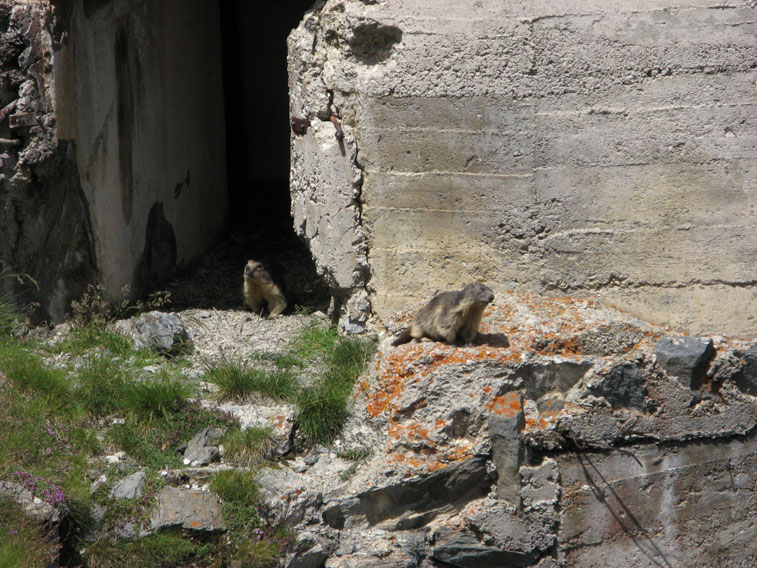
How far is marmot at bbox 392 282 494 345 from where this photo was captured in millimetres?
6621

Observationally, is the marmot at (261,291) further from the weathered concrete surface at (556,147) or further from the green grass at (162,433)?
the green grass at (162,433)

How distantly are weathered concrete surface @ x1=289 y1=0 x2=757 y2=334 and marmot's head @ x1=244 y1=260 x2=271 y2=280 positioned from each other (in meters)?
1.32

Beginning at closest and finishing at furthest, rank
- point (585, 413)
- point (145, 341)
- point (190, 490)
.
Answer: point (190, 490) < point (585, 413) < point (145, 341)

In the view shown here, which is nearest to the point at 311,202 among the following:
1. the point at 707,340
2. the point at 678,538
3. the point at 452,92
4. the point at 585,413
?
the point at 452,92

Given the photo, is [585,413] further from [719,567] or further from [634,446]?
[719,567]

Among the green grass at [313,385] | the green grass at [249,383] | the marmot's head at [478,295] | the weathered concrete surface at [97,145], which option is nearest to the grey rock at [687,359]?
the marmot's head at [478,295]

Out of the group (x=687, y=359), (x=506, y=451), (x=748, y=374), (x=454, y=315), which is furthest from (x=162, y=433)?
(x=748, y=374)

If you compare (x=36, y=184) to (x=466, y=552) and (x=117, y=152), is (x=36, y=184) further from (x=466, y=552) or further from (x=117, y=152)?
(x=466, y=552)

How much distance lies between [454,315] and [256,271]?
2.35m

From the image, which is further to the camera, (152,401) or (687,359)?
(687,359)

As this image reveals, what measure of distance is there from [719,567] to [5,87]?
615 centimetres

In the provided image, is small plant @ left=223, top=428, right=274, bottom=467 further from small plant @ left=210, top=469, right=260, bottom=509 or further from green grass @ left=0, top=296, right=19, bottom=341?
green grass @ left=0, top=296, right=19, bottom=341

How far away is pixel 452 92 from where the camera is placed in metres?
7.14

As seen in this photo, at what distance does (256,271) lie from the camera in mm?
8430
